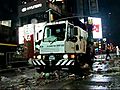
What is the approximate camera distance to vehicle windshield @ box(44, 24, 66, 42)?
15359 mm

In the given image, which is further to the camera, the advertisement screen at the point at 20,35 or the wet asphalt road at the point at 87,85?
the advertisement screen at the point at 20,35

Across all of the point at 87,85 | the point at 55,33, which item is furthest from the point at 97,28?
the point at 87,85

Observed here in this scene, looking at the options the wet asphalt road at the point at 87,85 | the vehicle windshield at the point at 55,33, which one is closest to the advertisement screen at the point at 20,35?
the vehicle windshield at the point at 55,33

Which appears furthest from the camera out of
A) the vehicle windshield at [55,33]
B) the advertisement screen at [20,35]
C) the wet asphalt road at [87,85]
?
the advertisement screen at [20,35]

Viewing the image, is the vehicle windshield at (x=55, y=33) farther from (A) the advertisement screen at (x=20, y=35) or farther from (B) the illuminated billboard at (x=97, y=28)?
(B) the illuminated billboard at (x=97, y=28)

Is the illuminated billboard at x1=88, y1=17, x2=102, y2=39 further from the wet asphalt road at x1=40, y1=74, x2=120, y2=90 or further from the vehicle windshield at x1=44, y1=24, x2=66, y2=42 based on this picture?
the wet asphalt road at x1=40, y1=74, x2=120, y2=90

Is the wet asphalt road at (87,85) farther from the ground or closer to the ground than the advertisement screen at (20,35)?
closer to the ground

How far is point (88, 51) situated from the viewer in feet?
68.3

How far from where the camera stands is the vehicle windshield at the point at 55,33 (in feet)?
50.4

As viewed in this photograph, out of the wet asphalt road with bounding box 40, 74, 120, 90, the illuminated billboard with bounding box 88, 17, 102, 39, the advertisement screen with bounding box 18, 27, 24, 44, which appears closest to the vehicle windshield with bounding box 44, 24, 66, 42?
the wet asphalt road with bounding box 40, 74, 120, 90

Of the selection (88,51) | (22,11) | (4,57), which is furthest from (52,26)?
(22,11)

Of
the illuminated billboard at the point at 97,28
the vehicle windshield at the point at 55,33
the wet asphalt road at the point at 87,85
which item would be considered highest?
the illuminated billboard at the point at 97,28

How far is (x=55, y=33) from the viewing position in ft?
51.4

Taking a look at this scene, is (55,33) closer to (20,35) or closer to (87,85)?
(87,85)
